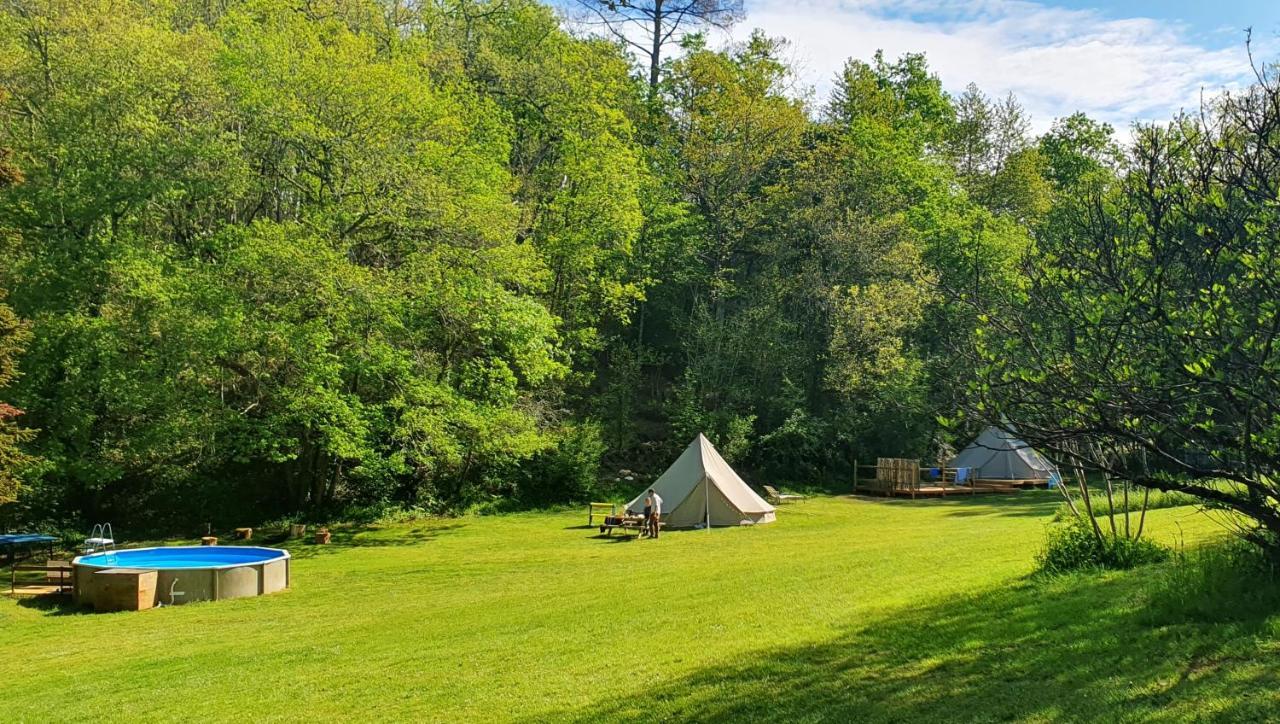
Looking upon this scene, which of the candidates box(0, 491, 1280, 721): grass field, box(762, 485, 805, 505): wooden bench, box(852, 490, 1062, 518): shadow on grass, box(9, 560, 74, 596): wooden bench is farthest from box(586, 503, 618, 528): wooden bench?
box(9, 560, 74, 596): wooden bench

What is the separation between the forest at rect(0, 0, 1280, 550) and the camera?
6.97m

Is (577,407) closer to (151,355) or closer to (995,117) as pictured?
(151,355)

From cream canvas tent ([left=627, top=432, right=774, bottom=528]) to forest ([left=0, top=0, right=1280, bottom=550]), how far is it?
14.5 ft

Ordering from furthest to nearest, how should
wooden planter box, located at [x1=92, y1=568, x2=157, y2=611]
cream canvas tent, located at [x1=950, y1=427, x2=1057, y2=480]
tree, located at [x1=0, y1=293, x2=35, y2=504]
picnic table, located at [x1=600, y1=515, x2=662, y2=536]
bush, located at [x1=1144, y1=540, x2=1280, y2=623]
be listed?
cream canvas tent, located at [x1=950, y1=427, x2=1057, y2=480]
picnic table, located at [x1=600, y1=515, x2=662, y2=536]
wooden planter box, located at [x1=92, y1=568, x2=157, y2=611]
tree, located at [x1=0, y1=293, x2=35, y2=504]
bush, located at [x1=1144, y1=540, x2=1280, y2=623]

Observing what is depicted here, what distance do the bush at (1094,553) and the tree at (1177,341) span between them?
2.67 m

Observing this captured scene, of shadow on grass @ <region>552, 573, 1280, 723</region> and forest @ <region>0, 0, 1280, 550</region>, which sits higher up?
forest @ <region>0, 0, 1280, 550</region>

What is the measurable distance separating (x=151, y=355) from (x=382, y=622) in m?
11.9

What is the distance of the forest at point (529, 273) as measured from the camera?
697 cm

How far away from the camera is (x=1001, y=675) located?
6832 millimetres

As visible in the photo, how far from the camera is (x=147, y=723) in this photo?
302 inches

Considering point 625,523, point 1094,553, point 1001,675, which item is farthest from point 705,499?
point 1001,675

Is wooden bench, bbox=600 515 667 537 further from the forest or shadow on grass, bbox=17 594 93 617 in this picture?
shadow on grass, bbox=17 594 93 617

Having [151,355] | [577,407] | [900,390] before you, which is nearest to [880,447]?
[900,390]

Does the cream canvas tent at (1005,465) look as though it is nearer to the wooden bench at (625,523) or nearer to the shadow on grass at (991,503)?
the shadow on grass at (991,503)
